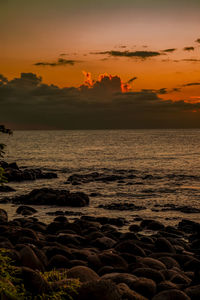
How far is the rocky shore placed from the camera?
6109 millimetres

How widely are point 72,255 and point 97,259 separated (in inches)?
37.0

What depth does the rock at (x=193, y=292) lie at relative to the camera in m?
7.52

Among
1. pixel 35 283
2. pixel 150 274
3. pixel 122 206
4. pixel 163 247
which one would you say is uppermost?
pixel 35 283

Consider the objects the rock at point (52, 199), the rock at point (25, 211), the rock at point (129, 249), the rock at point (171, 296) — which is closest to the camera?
the rock at point (171, 296)

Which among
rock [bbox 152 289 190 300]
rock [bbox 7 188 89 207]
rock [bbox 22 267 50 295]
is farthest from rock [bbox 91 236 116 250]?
rock [bbox 7 188 89 207]

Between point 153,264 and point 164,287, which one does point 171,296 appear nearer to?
point 164,287

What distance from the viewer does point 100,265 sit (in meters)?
9.78

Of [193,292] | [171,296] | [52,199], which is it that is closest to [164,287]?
[193,292]

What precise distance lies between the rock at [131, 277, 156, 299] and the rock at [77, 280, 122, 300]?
1634 mm

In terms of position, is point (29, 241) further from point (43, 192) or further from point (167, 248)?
point (43, 192)

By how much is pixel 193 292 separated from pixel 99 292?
2679mm

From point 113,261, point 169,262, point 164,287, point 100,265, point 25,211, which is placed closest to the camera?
point 164,287

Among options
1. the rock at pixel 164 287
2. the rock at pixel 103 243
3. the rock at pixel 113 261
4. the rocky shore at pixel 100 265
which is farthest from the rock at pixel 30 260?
the rock at pixel 103 243

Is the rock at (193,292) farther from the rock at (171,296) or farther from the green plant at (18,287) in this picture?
the green plant at (18,287)
